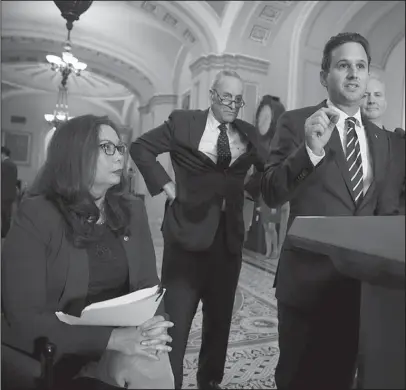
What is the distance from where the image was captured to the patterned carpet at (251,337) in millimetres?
1094

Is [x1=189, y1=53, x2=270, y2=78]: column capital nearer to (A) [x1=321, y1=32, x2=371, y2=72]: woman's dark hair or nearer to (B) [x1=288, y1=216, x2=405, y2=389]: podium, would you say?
(A) [x1=321, y1=32, x2=371, y2=72]: woman's dark hair

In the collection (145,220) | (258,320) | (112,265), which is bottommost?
(258,320)

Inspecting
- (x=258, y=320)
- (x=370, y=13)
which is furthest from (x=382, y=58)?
(x=258, y=320)

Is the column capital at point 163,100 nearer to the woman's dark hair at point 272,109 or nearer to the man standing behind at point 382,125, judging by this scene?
the woman's dark hair at point 272,109

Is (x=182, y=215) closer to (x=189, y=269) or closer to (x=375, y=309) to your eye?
(x=189, y=269)

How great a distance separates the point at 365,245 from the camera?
518 mm

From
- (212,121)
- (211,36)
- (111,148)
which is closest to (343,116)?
(212,121)

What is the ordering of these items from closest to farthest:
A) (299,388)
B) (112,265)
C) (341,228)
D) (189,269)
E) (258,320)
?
(341,228)
(299,388)
(112,265)
(189,269)
(258,320)

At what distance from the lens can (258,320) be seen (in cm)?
140

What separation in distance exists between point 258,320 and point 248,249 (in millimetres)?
301

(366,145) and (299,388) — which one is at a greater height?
(366,145)

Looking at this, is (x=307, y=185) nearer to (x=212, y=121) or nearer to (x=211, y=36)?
(x=212, y=121)

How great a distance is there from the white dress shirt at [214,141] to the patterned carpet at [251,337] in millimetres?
311

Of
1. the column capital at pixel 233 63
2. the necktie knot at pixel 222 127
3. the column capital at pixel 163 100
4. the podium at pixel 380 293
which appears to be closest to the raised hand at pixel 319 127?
the podium at pixel 380 293
